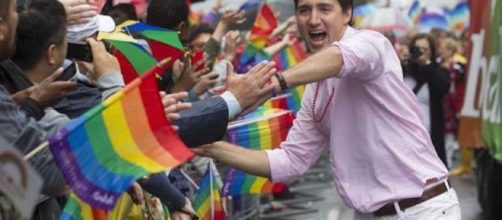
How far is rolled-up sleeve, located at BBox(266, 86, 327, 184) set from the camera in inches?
229

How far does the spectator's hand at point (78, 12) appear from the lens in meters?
5.27

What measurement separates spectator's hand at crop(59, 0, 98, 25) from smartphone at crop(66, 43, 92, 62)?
0.11 m

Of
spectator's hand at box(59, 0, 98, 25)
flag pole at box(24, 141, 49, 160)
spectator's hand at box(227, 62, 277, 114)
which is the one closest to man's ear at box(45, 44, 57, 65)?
spectator's hand at box(59, 0, 98, 25)

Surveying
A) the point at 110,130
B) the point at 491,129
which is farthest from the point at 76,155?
the point at 491,129

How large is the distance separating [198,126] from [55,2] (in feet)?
2.44

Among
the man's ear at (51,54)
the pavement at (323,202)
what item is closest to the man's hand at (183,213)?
the man's ear at (51,54)

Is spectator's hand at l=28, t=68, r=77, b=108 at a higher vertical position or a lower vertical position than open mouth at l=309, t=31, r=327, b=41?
higher

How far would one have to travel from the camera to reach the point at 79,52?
211 inches

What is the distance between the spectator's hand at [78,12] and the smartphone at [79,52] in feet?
0.35

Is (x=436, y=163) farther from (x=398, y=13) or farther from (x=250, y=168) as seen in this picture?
(x=398, y=13)

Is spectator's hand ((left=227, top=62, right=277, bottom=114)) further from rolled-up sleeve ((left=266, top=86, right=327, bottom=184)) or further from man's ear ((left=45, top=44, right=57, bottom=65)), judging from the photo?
rolled-up sleeve ((left=266, top=86, right=327, bottom=184))

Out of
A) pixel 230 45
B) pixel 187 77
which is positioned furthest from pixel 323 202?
pixel 187 77

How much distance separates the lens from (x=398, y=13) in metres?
22.0

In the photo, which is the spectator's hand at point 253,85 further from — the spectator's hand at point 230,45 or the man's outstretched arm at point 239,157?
the spectator's hand at point 230,45
